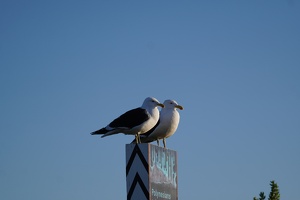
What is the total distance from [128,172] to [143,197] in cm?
37

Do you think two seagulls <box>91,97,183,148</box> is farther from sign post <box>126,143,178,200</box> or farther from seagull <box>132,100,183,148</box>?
sign post <box>126,143,178,200</box>

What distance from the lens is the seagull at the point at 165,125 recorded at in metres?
13.4

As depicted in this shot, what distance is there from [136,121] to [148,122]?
0.23 metres

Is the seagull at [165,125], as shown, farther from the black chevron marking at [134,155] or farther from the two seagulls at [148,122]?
the black chevron marking at [134,155]

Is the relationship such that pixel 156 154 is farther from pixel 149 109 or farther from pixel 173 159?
pixel 149 109

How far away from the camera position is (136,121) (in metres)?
12.4

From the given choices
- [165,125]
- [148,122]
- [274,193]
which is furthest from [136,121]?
[274,193]

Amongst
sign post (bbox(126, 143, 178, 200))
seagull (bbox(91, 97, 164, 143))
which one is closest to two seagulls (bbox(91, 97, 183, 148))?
seagull (bbox(91, 97, 164, 143))

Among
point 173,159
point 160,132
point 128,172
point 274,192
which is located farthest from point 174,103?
point 274,192

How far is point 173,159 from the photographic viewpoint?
9164 mm

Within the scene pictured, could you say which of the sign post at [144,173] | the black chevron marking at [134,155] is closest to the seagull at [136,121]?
the sign post at [144,173]

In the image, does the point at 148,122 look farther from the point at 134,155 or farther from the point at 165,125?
the point at 134,155

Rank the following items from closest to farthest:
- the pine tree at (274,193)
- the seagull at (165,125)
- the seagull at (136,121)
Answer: the seagull at (136,121), the seagull at (165,125), the pine tree at (274,193)

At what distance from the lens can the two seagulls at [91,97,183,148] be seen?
40.7 feet
